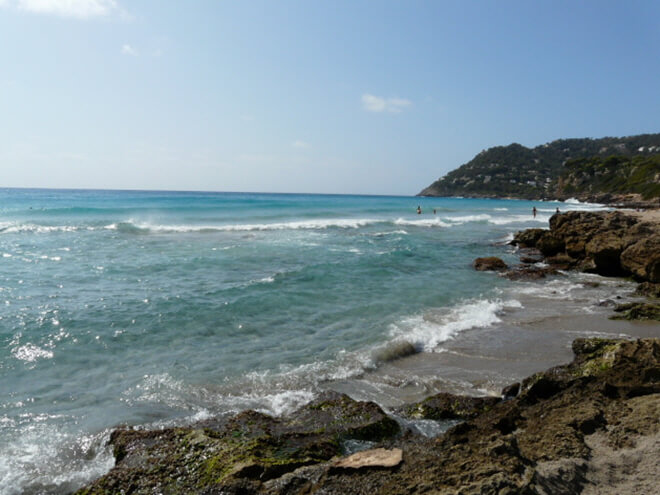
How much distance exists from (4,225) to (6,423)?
3652 centimetres

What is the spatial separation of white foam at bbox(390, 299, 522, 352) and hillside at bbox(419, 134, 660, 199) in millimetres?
69330

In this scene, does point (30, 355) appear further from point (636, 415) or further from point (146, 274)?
point (636, 415)

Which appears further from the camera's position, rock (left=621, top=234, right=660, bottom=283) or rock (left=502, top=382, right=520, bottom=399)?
rock (left=621, top=234, right=660, bottom=283)

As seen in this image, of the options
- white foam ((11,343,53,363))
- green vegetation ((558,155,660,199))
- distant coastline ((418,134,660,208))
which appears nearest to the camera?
white foam ((11,343,53,363))

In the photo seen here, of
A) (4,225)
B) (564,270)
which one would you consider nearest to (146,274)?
(564,270)

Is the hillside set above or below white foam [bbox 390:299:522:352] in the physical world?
above

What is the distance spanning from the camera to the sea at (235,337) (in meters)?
6.10

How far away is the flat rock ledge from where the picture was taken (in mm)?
3266

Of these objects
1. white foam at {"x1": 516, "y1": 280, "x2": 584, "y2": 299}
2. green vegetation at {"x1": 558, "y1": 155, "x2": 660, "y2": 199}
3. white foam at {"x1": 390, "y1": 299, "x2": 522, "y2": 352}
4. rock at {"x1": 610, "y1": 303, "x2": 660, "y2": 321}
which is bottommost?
white foam at {"x1": 390, "y1": 299, "x2": 522, "y2": 352}

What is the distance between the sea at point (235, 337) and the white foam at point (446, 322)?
0.05 m

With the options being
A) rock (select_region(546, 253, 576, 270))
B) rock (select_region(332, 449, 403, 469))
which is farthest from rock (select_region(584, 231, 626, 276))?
rock (select_region(332, 449, 403, 469))

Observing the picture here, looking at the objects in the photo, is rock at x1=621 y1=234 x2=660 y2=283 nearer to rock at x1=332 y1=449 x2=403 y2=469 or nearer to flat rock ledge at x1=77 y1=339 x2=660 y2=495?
flat rock ledge at x1=77 y1=339 x2=660 y2=495

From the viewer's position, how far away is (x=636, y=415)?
4.24 metres

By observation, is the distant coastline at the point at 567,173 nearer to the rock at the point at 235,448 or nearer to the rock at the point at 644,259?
the rock at the point at 644,259
